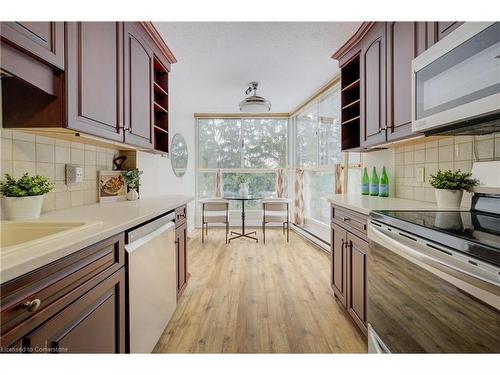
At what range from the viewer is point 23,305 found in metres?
0.66

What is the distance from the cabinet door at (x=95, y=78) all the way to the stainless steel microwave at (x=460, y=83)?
1.89 meters

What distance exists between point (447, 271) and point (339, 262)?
1.27m

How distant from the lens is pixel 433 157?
1.82 meters

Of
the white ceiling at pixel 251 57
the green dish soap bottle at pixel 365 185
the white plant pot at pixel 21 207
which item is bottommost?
the white plant pot at pixel 21 207

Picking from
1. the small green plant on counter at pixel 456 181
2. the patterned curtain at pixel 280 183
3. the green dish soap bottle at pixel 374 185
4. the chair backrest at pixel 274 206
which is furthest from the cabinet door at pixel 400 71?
the patterned curtain at pixel 280 183

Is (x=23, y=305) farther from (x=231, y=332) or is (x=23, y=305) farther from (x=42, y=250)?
(x=231, y=332)

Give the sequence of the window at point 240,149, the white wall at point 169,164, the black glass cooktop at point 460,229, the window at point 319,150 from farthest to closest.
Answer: the window at point 240,149 < the window at point 319,150 < the white wall at point 169,164 < the black glass cooktop at point 460,229

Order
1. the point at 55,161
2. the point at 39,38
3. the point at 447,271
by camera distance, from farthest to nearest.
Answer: the point at 55,161, the point at 39,38, the point at 447,271

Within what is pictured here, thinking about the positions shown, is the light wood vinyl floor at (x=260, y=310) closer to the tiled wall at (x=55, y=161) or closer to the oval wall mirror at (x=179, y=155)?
the tiled wall at (x=55, y=161)

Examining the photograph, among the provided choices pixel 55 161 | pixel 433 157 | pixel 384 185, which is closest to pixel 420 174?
pixel 433 157

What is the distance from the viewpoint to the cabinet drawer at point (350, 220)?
61.7 inches

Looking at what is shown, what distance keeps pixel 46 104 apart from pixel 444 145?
244cm

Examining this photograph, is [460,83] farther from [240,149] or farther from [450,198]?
[240,149]

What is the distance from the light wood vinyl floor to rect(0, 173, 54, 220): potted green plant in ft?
3.67
